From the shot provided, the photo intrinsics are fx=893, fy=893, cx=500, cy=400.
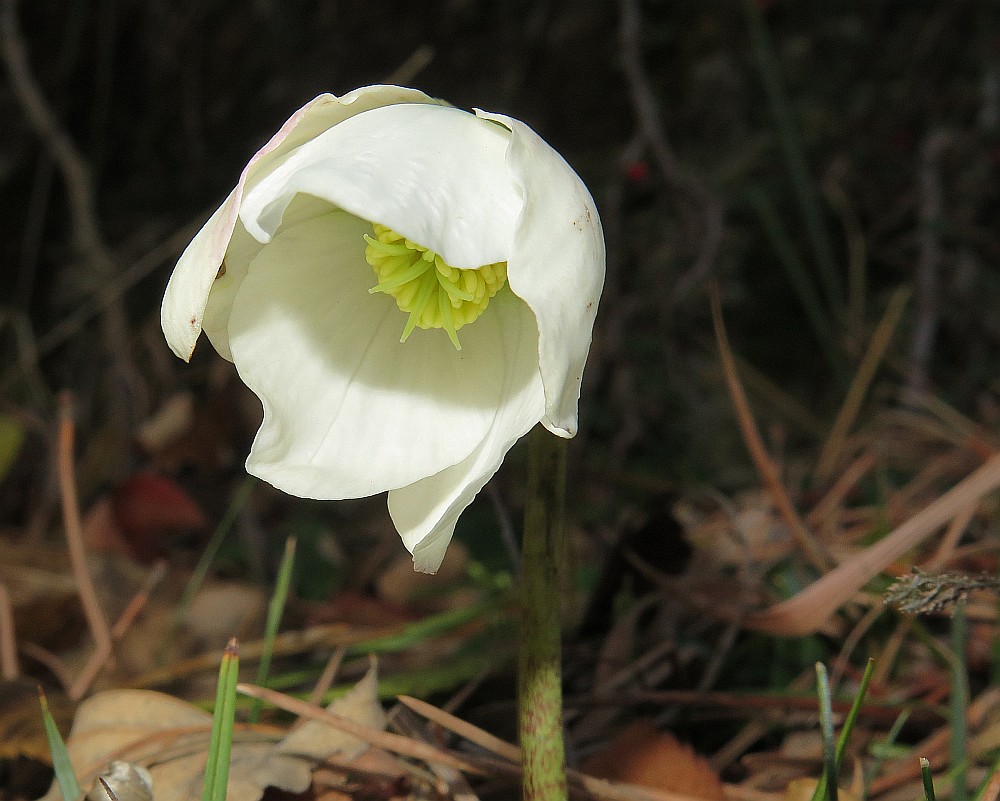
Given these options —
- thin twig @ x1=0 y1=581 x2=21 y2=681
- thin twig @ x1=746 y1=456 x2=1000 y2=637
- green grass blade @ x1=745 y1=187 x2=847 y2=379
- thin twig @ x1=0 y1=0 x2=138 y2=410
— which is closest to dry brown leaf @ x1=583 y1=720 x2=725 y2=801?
thin twig @ x1=746 y1=456 x2=1000 y2=637

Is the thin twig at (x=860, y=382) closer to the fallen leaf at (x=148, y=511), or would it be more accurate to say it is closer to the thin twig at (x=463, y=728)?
the thin twig at (x=463, y=728)

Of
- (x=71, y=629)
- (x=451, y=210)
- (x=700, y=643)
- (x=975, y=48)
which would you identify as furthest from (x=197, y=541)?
(x=975, y=48)

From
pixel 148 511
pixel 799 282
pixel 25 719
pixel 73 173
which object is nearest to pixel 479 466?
pixel 25 719

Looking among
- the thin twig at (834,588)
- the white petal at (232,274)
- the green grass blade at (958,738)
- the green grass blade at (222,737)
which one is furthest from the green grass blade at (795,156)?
the green grass blade at (222,737)

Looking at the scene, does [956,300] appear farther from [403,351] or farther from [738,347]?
[403,351]

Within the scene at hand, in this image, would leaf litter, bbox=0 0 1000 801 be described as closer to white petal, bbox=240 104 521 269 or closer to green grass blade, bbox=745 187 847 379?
green grass blade, bbox=745 187 847 379

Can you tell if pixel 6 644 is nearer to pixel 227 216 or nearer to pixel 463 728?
pixel 463 728
